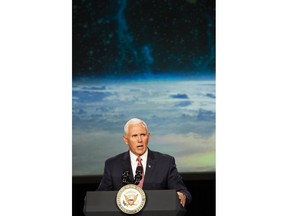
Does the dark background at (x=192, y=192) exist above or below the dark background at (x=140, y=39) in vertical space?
below

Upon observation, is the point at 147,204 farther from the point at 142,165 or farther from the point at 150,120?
the point at 150,120

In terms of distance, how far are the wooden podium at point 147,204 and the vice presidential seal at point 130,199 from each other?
28 mm

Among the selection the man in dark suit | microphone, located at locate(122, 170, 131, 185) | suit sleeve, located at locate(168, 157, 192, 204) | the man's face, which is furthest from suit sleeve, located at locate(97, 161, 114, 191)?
suit sleeve, located at locate(168, 157, 192, 204)

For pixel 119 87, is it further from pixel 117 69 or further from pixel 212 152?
pixel 212 152

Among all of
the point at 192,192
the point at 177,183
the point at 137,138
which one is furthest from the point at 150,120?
the point at 192,192

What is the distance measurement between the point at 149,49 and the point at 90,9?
57 cm

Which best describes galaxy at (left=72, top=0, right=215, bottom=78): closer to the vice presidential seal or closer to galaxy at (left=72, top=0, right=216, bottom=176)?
galaxy at (left=72, top=0, right=216, bottom=176)

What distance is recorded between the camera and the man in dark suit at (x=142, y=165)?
845 centimetres

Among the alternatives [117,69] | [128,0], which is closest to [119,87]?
[117,69]

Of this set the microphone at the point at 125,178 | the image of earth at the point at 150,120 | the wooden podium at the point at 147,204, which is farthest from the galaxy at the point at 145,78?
the wooden podium at the point at 147,204

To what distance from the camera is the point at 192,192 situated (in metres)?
8.50

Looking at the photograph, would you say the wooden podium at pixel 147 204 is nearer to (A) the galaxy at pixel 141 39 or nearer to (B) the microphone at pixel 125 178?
(B) the microphone at pixel 125 178

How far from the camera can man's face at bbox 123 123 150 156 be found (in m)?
8.52

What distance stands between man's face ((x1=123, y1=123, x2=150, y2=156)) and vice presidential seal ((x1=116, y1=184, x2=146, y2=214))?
34 centimetres
